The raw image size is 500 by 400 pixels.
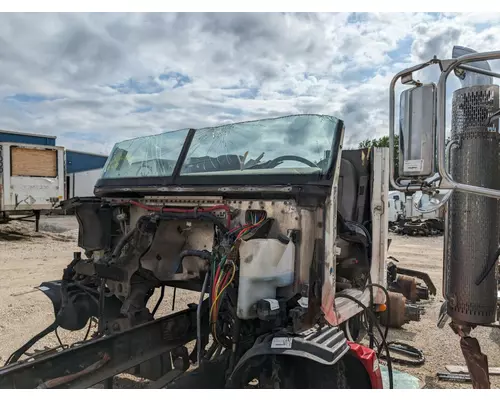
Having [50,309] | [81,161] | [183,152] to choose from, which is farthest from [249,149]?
[81,161]

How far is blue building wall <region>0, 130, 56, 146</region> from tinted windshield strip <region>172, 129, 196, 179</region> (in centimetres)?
1144

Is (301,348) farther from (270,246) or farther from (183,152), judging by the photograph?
(183,152)

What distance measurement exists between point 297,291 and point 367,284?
1.26 m

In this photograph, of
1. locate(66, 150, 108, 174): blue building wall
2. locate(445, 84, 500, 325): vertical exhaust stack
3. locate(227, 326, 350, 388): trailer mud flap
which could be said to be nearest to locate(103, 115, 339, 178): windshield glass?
locate(445, 84, 500, 325): vertical exhaust stack

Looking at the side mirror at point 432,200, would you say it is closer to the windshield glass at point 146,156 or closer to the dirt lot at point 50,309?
the windshield glass at point 146,156

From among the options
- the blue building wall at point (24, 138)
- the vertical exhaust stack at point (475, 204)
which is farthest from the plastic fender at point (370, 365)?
the blue building wall at point (24, 138)

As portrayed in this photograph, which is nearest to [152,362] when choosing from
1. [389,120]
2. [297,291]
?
[297,291]

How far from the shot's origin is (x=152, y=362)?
3678mm

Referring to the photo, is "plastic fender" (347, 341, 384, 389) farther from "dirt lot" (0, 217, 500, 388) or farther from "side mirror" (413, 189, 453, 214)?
"dirt lot" (0, 217, 500, 388)

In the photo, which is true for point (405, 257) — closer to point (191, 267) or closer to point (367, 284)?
point (367, 284)

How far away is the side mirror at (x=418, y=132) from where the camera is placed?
7.23 feet

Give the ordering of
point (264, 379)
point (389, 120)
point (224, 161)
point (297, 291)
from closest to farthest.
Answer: point (389, 120) → point (264, 379) → point (297, 291) → point (224, 161)

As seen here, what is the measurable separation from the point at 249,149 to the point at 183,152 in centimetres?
66

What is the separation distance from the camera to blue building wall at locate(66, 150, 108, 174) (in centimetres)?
1622
